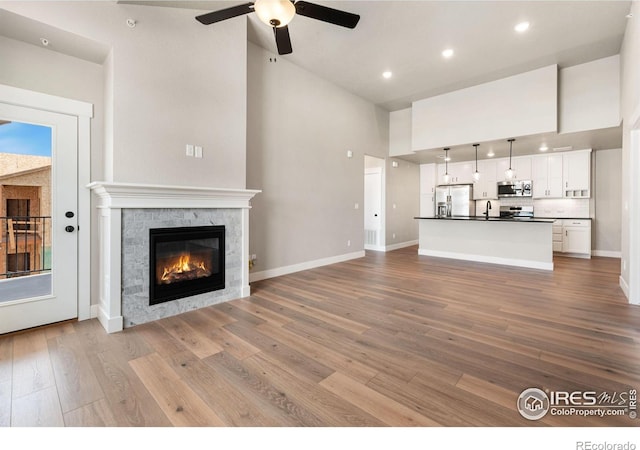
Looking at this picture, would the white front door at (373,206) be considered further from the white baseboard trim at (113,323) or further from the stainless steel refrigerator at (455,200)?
the white baseboard trim at (113,323)

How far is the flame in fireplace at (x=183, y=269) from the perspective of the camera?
124 inches

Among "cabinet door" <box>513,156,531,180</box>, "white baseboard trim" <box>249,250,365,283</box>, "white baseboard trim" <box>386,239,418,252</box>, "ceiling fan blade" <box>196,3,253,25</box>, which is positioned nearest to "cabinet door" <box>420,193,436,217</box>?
"white baseboard trim" <box>386,239,418,252</box>

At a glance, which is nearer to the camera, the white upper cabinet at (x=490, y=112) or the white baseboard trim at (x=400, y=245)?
the white upper cabinet at (x=490, y=112)

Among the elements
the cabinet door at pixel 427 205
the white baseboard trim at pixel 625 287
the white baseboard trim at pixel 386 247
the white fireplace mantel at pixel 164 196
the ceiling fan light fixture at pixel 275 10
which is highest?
the ceiling fan light fixture at pixel 275 10

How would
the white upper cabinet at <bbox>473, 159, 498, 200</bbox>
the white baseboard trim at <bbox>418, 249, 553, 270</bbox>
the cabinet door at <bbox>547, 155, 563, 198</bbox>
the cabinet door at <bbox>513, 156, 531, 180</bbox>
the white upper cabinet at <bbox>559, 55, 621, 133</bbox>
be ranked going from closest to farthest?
the white upper cabinet at <bbox>559, 55, 621, 133</bbox>, the white baseboard trim at <bbox>418, 249, 553, 270</bbox>, the cabinet door at <bbox>547, 155, 563, 198</bbox>, the cabinet door at <bbox>513, 156, 531, 180</bbox>, the white upper cabinet at <bbox>473, 159, 498, 200</bbox>

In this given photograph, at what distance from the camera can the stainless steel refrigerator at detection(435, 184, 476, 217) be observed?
8.16m

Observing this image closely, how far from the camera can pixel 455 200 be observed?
830cm

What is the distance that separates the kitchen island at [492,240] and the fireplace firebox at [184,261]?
5011mm

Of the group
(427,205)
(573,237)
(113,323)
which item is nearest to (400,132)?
(427,205)

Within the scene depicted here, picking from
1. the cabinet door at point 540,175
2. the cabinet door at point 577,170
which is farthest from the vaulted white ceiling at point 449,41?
the cabinet door at point 540,175

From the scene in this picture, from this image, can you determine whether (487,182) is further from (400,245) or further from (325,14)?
(325,14)

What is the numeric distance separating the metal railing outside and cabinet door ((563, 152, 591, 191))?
9.42m

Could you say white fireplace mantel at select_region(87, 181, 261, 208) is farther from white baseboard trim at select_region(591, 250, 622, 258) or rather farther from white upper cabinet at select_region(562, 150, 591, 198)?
white baseboard trim at select_region(591, 250, 622, 258)

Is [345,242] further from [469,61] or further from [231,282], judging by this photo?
[469,61]
